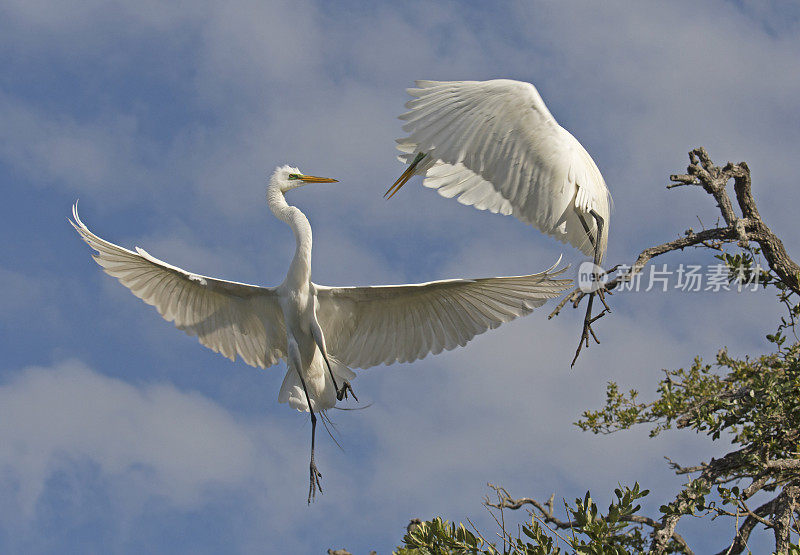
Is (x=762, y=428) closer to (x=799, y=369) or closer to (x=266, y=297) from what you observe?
(x=799, y=369)

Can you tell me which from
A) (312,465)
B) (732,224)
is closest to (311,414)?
(312,465)

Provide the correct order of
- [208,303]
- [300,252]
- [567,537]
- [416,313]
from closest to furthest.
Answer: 1. [567,537]
2. [300,252]
3. [416,313]
4. [208,303]

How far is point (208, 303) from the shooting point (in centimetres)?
631

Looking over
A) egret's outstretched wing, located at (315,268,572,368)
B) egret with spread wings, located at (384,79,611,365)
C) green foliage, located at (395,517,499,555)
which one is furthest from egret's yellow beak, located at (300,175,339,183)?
green foliage, located at (395,517,499,555)

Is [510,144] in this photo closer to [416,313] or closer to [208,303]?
[416,313]

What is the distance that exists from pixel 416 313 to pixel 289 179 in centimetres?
153

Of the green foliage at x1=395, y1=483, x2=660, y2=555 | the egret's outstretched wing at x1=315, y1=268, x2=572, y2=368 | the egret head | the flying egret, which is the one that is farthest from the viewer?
the egret head

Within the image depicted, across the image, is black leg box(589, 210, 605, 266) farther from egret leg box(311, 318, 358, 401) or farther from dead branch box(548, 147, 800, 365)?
egret leg box(311, 318, 358, 401)

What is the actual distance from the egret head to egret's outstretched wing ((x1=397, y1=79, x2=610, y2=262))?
82.5 inches

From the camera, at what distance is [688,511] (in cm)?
395

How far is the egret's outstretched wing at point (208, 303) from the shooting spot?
19.5 ft

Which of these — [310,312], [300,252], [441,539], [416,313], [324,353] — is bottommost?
[441,539]

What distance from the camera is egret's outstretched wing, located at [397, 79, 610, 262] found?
442 centimetres

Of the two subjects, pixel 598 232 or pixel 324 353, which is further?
pixel 324 353
